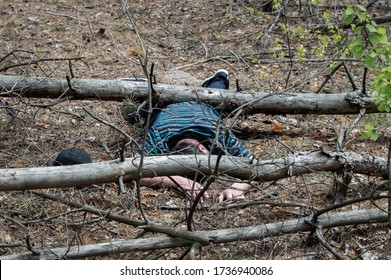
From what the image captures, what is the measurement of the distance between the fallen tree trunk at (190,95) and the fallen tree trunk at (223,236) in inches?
64.5

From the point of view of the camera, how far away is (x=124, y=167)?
13.6 feet

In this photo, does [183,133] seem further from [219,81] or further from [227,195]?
[219,81]

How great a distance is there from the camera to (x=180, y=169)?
4250 millimetres

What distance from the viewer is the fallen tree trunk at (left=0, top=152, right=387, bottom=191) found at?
3.95 metres

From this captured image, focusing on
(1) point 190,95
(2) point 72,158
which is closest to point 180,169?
(2) point 72,158

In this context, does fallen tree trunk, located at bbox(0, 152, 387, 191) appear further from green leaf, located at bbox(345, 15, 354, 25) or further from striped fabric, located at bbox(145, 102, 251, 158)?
green leaf, located at bbox(345, 15, 354, 25)

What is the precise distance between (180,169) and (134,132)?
132 cm

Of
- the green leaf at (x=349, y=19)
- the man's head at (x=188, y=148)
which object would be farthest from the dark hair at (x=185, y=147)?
the green leaf at (x=349, y=19)

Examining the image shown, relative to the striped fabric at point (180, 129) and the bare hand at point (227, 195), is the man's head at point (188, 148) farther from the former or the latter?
the bare hand at point (227, 195)

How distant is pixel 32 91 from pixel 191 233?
7.70ft

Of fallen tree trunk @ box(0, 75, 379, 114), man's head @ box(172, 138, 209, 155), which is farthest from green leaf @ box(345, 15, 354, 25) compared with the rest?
fallen tree trunk @ box(0, 75, 379, 114)

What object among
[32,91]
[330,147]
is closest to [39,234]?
[32,91]
